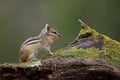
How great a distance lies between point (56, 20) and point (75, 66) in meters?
14.3

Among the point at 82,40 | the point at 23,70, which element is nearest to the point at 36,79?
the point at 23,70

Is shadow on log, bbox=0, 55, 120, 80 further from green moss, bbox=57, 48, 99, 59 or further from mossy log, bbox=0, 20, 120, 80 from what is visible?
green moss, bbox=57, 48, 99, 59

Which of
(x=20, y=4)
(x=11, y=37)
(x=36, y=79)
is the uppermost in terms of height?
(x=20, y=4)

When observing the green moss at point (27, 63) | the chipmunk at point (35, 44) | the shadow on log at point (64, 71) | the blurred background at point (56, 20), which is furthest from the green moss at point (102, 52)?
the blurred background at point (56, 20)

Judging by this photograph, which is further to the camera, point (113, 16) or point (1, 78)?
point (113, 16)

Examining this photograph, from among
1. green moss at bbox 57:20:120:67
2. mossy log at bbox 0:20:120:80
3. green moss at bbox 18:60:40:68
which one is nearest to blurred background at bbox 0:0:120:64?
green moss at bbox 57:20:120:67

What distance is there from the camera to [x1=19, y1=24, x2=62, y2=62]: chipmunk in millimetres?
13633

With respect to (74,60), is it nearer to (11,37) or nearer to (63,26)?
(63,26)

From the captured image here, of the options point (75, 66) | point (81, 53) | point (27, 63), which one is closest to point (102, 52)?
point (81, 53)

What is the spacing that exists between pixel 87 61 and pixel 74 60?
0.74 feet

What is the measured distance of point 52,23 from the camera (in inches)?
1046

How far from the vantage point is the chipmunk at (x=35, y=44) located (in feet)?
44.7

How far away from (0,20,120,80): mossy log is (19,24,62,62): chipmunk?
0.47 m

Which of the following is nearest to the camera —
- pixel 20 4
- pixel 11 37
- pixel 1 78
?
pixel 1 78
